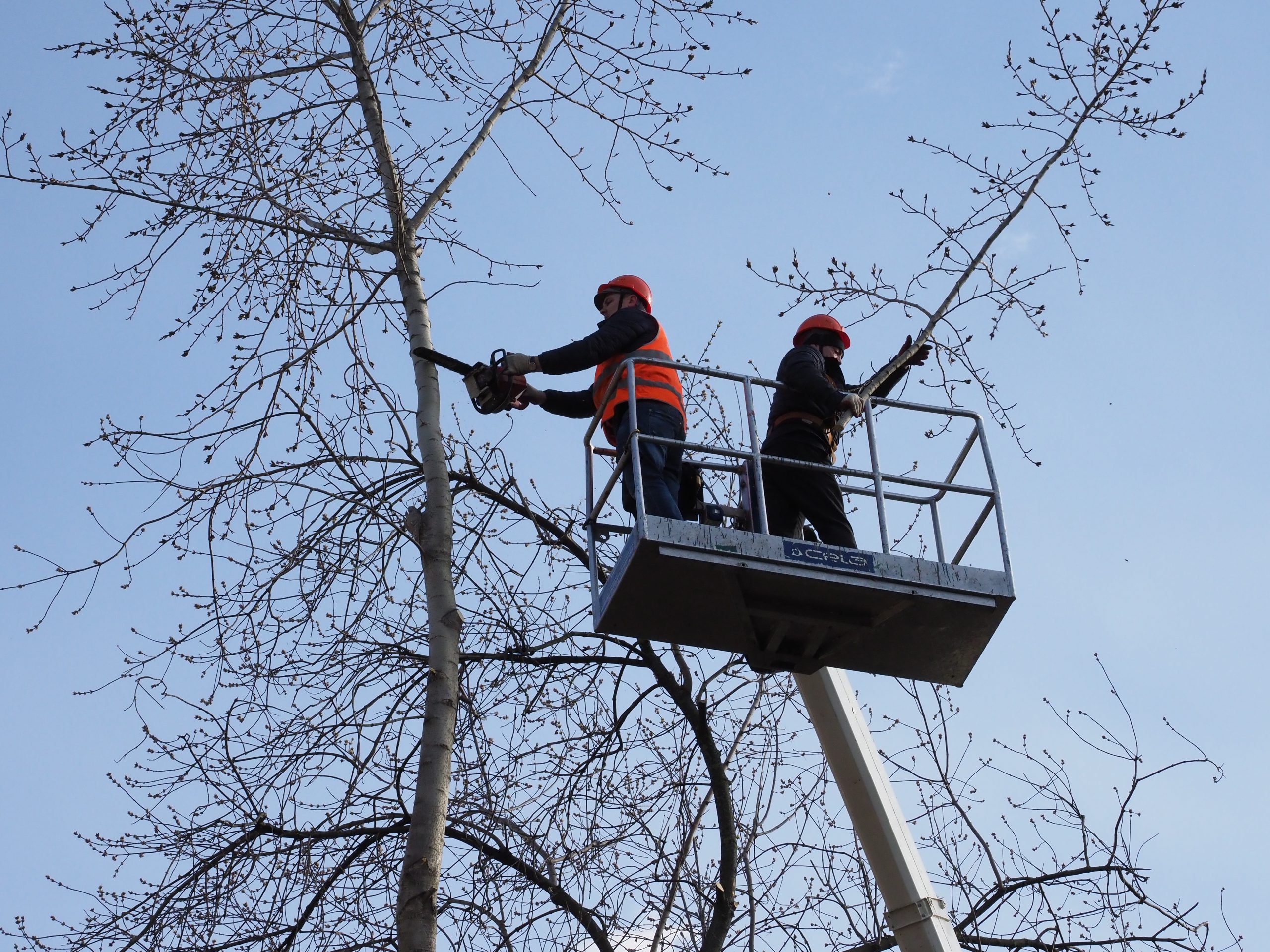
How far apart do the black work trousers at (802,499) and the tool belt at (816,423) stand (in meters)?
0.07

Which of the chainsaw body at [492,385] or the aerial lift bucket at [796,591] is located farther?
the chainsaw body at [492,385]

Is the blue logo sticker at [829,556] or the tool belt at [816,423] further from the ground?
the tool belt at [816,423]

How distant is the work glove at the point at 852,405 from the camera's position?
8.59m

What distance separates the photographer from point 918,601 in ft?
25.9

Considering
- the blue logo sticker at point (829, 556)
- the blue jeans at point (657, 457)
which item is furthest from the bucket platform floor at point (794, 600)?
the blue jeans at point (657, 457)

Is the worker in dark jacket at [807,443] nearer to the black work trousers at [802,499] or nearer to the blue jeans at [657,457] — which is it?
the black work trousers at [802,499]

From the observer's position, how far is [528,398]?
922 centimetres

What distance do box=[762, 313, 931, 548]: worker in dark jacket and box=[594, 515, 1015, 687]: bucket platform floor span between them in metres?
0.52

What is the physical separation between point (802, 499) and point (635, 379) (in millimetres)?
1111

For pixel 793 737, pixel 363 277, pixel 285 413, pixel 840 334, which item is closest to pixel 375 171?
pixel 363 277

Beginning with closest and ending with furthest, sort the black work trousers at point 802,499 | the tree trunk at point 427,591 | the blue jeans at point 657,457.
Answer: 1. the tree trunk at point 427,591
2. the blue jeans at point 657,457
3. the black work trousers at point 802,499

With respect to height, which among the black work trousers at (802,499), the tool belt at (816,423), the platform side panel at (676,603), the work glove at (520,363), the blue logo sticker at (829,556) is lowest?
the blue logo sticker at (829,556)

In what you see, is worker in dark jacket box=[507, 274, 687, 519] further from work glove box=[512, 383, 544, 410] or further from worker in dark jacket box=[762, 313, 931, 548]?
worker in dark jacket box=[762, 313, 931, 548]

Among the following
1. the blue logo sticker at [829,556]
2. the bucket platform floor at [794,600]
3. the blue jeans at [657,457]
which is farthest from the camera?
the blue jeans at [657,457]
